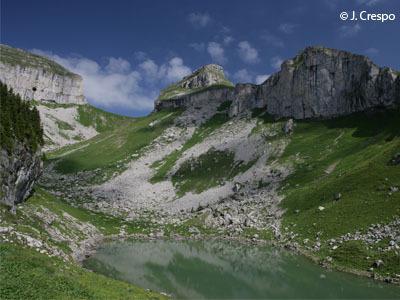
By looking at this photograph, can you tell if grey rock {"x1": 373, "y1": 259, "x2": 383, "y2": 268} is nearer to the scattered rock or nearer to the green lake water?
the green lake water

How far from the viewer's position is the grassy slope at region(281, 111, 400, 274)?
66.5 metres

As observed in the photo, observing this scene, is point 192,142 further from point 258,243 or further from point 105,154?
point 258,243

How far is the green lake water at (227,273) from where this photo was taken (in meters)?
48.1

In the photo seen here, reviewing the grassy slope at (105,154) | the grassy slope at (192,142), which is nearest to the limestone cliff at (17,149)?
the grassy slope at (192,142)

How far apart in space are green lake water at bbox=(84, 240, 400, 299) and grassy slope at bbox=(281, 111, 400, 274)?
6012mm

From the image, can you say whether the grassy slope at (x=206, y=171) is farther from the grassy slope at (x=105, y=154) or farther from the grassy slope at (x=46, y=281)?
the grassy slope at (x=46, y=281)

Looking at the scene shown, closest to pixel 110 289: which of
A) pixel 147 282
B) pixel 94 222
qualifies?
pixel 147 282

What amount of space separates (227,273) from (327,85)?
106 m

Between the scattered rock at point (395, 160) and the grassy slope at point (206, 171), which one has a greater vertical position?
the scattered rock at point (395, 160)

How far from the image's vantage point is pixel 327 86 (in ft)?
481

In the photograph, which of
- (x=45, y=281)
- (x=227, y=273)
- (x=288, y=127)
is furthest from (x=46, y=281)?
(x=288, y=127)

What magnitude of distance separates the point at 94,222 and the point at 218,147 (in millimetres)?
69092

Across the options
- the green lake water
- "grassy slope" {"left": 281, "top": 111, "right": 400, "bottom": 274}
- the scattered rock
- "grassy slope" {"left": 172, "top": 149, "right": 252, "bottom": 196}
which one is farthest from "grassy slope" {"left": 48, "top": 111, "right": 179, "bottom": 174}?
the scattered rock

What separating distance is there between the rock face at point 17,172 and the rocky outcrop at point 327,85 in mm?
102685
